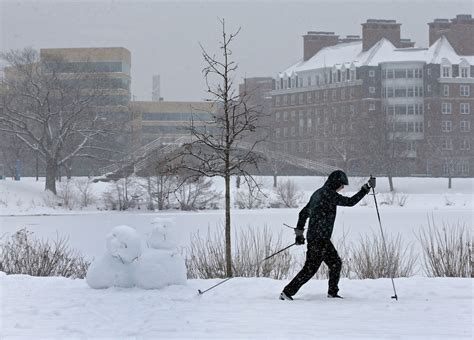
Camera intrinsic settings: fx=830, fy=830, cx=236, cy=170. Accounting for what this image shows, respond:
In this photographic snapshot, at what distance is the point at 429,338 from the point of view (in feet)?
27.5

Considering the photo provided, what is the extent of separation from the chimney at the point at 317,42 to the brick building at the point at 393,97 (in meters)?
0.51

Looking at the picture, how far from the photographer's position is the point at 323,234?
10.5 m

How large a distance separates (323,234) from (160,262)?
7.46ft

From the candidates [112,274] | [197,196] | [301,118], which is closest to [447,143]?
[301,118]

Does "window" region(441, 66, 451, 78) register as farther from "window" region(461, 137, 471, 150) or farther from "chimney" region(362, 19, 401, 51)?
"window" region(461, 137, 471, 150)

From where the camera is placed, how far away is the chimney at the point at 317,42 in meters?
94.2

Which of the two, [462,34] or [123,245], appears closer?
[123,245]

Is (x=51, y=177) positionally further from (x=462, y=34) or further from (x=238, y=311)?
(x=462, y=34)

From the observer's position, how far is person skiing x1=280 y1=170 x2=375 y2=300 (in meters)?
10.5

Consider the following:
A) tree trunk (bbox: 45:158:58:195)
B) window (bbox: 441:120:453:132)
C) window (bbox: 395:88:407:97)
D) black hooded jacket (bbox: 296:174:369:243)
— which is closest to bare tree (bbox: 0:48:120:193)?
tree trunk (bbox: 45:158:58:195)

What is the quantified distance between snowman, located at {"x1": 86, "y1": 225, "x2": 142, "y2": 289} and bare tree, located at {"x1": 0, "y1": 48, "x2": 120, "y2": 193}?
41.0 m

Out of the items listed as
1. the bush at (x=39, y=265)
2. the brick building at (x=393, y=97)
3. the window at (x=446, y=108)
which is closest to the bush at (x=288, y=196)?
the brick building at (x=393, y=97)

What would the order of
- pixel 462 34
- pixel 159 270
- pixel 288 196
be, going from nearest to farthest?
pixel 159 270 → pixel 288 196 → pixel 462 34

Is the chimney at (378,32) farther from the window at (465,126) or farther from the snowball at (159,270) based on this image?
the snowball at (159,270)
